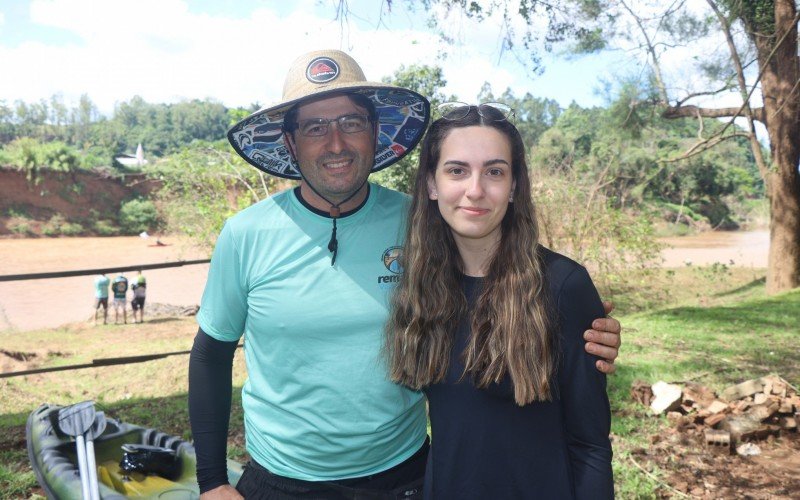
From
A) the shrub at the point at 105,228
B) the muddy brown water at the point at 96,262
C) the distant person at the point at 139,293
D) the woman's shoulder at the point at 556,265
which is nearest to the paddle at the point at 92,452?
the woman's shoulder at the point at 556,265

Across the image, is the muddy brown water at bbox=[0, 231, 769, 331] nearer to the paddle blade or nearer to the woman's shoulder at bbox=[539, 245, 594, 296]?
the paddle blade

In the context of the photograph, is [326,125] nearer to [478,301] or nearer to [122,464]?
[478,301]

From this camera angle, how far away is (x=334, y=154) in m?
1.86

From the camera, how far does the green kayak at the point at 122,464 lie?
127 inches

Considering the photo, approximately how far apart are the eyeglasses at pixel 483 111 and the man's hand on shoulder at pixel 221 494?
118 centimetres

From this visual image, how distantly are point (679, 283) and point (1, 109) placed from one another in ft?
176

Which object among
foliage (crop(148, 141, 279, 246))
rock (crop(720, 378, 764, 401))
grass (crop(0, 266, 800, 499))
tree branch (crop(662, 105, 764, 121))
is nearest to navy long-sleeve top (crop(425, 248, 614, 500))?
grass (crop(0, 266, 800, 499))

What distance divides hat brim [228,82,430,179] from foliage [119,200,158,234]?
38162mm

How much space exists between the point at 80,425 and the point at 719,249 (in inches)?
1207

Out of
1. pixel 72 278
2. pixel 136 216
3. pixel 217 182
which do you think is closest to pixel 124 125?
pixel 136 216

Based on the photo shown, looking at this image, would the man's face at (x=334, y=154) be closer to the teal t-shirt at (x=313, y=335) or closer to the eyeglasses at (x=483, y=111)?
the teal t-shirt at (x=313, y=335)

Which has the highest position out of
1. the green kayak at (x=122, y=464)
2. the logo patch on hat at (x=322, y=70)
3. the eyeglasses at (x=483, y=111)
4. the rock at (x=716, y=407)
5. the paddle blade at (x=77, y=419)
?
the logo patch on hat at (x=322, y=70)

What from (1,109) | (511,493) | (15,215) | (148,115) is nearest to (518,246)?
(511,493)

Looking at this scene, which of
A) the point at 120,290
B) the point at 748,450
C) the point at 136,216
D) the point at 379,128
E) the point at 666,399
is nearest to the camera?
the point at 379,128
